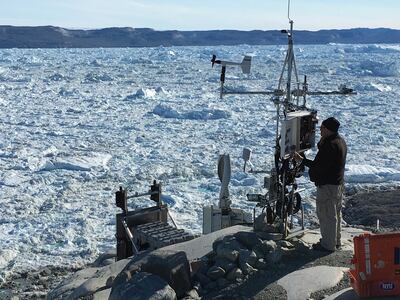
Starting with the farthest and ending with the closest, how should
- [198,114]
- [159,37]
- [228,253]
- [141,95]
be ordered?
[159,37], [141,95], [198,114], [228,253]

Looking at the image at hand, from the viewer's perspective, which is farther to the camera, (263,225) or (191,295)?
(263,225)

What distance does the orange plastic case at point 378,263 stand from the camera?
12.2 ft

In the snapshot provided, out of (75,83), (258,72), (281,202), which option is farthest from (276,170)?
(258,72)

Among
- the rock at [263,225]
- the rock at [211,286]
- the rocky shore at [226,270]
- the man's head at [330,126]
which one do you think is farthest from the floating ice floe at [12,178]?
the man's head at [330,126]

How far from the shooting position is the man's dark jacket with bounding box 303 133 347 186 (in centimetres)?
425

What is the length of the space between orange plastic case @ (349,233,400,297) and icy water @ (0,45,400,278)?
4.31m

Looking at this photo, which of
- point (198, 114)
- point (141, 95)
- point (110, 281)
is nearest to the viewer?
point (110, 281)

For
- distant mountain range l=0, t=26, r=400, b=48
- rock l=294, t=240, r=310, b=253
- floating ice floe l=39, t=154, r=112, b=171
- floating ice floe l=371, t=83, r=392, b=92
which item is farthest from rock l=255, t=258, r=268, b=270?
distant mountain range l=0, t=26, r=400, b=48

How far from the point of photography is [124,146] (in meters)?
13.5

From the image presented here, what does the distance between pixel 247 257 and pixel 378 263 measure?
0.85m

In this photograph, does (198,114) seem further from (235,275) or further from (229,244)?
(235,275)

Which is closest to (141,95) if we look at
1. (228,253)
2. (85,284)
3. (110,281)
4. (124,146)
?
(124,146)

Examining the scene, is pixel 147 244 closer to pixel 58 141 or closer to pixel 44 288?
pixel 44 288

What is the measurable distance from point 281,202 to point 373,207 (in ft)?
16.3
